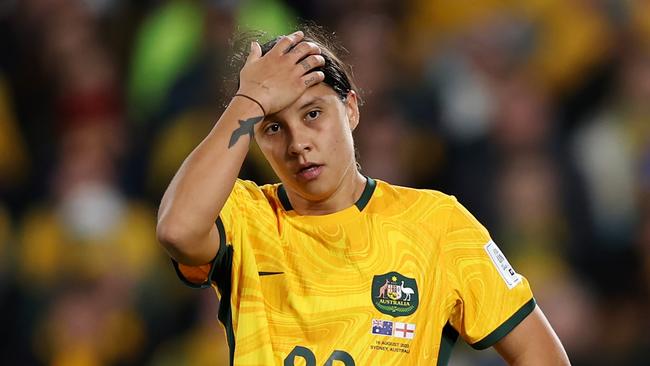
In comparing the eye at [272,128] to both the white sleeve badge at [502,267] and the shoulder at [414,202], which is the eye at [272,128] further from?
the white sleeve badge at [502,267]

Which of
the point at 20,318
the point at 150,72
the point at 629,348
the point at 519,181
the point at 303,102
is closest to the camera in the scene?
the point at 303,102

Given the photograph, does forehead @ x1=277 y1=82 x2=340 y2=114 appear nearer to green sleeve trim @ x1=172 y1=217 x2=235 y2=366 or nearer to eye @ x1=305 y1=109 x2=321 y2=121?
eye @ x1=305 y1=109 x2=321 y2=121

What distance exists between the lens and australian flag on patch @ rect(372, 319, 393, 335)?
2895 mm

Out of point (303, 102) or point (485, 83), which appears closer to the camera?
point (303, 102)

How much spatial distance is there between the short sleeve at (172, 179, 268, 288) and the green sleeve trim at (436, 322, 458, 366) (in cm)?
59

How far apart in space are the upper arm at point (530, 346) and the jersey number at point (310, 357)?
43cm

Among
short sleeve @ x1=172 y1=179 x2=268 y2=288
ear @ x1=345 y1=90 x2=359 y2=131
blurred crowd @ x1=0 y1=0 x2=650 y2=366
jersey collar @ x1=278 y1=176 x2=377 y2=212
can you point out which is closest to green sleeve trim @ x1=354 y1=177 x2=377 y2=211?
jersey collar @ x1=278 y1=176 x2=377 y2=212

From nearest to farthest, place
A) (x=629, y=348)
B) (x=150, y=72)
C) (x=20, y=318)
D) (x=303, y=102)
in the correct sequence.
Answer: (x=303, y=102) → (x=629, y=348) → (x=20, y=318) → (x=150, y=72)

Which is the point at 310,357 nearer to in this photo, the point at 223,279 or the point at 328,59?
the point at 223,279

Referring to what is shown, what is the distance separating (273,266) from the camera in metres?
2.96

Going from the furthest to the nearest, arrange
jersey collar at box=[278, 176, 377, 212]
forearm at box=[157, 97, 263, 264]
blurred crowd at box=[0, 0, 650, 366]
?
1. blurred crowd at box=[0, 0, 650, 366]
2. jersey collar at box=[278, 176, 377, 212]
3. forearm at box=[157, 97, 263, 264]

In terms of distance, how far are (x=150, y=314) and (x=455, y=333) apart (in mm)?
3312

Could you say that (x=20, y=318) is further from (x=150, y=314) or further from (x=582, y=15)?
(x=582, y=15)

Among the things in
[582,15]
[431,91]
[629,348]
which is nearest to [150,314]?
[431,91]
